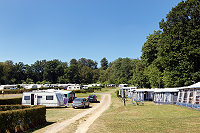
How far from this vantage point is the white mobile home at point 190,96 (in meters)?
20.2

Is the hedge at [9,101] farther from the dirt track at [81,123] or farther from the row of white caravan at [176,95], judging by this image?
the row of white caravan at [176,95]

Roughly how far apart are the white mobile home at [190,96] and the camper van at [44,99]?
1677 cm

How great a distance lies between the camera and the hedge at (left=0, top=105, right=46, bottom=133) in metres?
10.2

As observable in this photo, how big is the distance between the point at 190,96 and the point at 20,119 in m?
19.3

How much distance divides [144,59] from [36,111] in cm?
4446

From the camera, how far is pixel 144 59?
5347cm

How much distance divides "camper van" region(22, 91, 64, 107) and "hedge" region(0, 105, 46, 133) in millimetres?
12049

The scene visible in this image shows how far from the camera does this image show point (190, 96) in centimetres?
2212

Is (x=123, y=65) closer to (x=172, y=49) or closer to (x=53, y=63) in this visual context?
(x=53, y=63)

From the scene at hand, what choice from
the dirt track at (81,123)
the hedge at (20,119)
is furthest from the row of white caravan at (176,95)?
the hedge at (20,119)

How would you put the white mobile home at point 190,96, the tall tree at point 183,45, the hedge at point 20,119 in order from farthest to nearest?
the tall tree at point 183,45 → the white mobile home at point 190,96 → the hedge at point 20,119

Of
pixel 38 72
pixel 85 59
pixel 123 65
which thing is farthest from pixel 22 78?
pixel 85 59


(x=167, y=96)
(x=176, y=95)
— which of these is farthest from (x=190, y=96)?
(x=167, y=96)

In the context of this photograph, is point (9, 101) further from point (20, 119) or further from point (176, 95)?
Answer: point (176, 95)
